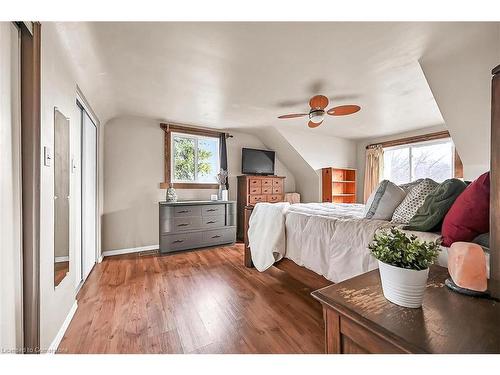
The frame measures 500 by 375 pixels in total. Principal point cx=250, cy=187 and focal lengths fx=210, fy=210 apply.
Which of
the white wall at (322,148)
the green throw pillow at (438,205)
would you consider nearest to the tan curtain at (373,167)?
the white wall at (322,148)

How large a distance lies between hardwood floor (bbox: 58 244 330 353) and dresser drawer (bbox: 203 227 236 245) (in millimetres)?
922

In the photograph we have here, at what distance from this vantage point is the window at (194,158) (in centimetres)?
402

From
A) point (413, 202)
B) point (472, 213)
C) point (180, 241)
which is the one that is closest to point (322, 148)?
point (413, 202)

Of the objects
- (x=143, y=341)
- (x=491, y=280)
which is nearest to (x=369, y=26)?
(x=491, y=280)

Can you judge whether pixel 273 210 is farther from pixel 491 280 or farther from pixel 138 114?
pixel 138 114

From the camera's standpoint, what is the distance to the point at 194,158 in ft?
13.8

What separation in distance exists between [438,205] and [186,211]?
320cm

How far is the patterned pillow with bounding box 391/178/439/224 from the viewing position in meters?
1.50

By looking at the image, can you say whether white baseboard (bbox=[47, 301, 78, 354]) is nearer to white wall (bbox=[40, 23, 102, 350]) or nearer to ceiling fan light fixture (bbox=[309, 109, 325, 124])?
white wall (bbox=[40, 23, 102, 350])

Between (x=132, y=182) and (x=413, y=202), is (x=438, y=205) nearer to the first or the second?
(x=413, y=202)

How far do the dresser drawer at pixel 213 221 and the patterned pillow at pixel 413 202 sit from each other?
9.37ft

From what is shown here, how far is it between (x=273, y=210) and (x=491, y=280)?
1753 mm

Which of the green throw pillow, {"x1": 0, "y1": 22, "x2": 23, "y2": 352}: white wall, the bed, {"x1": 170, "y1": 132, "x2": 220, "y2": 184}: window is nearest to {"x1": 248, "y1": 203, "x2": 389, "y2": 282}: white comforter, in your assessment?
the bed
